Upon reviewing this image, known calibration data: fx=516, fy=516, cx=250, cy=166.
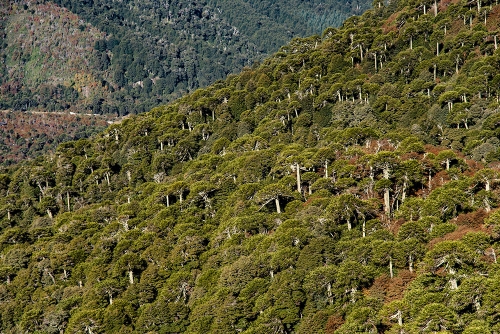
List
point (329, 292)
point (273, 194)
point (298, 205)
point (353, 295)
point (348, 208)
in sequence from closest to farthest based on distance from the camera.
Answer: point (353, 295), point (329, 292), point (348, 208), point (298, 205), point (273, 194)

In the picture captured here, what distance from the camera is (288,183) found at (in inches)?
2768

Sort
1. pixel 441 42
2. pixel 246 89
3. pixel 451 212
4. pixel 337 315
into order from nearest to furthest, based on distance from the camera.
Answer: pixel 337 315, pixel 451 212, pixel 441 42, pixel 246 89

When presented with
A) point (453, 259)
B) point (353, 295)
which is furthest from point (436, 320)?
point (353, 295)

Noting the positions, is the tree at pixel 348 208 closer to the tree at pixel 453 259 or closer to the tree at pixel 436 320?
the tree at pixel 453 259

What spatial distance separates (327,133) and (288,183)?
22.0 metres

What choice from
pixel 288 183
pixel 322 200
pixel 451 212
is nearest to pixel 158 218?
pixel 288 183

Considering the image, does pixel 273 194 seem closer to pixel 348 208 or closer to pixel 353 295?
pixel 348 208

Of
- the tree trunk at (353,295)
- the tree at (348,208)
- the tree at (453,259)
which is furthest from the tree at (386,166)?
the tree at (453,259)


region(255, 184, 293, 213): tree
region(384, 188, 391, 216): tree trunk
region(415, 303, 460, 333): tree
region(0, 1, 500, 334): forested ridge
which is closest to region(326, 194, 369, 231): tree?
region(0, 1, 500, 334): forested ridge

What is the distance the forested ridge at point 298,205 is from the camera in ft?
154

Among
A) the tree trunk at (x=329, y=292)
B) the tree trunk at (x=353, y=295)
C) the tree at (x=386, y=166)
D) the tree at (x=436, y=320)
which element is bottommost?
the tree trunk at (x=329, y=292)

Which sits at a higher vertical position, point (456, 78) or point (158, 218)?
point (456, 78)

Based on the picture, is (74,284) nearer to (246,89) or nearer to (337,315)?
(337,315)

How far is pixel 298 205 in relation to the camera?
65.1 meters
